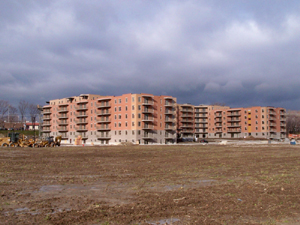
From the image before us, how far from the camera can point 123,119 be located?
110 meters

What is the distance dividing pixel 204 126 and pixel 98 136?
221 ft

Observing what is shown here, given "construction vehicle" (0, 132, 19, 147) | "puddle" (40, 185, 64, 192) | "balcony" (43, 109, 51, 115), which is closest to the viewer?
"puddle" (40, 185, 64, 192)

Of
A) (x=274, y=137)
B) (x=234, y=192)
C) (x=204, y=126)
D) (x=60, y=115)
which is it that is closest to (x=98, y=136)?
(x=60, y=115)

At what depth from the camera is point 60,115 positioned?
135500 mm

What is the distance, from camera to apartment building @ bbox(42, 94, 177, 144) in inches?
4245

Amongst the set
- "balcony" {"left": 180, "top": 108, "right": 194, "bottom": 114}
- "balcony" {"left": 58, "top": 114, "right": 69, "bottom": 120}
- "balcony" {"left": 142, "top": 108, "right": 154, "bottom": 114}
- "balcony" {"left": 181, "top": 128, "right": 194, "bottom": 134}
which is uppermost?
"balcony" {"left": 180, "top": 108, "right": 194, "bottom": 114}

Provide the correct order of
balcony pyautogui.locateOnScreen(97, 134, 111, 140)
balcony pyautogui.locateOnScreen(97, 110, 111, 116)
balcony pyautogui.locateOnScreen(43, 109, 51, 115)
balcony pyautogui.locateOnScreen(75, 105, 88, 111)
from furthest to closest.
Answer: balcony pyautogui.locateOnScreen(43, 109, 51, 115) → balcony pyautogui.locateOnScreen(75, 105, 88, 111) → balcony pyautogui.locateOnScreen(97, 110, 111, 116) → balcony pyautogui.locateOnScreen(97, 134, 111, 140)

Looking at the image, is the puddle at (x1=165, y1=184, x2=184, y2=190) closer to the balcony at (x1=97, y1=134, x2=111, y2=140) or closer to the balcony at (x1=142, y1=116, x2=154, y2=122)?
the balcony at (x1=142, y1=116, x2=154, y2=122)

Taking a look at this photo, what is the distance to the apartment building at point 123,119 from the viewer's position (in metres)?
108

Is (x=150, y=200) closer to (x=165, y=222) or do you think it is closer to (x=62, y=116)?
(x=165, y=222)

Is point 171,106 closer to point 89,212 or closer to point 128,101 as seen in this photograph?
point 128,101

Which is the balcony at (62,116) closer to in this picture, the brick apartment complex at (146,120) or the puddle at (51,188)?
the brick apartment complex at (146,120)

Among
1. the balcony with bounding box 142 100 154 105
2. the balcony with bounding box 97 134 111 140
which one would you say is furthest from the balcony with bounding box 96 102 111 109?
the balcony with bounding box 142 100 154 105

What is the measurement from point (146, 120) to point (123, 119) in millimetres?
9137
